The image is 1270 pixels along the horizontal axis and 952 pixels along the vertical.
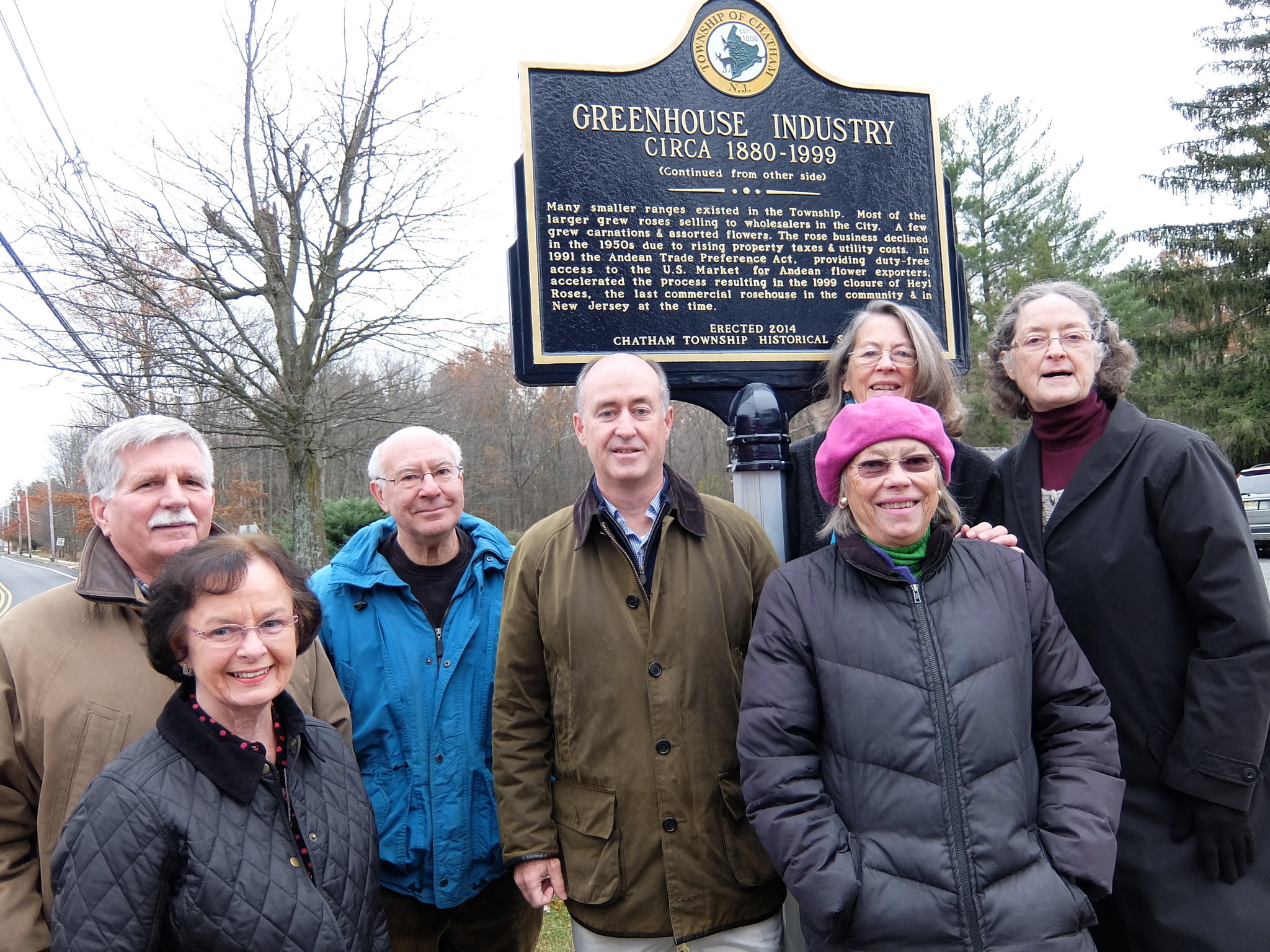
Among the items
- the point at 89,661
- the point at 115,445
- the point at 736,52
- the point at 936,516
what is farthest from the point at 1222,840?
the point at 736,52

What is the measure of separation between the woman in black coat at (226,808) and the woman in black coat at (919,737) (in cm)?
98

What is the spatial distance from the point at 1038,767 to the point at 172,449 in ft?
7.83

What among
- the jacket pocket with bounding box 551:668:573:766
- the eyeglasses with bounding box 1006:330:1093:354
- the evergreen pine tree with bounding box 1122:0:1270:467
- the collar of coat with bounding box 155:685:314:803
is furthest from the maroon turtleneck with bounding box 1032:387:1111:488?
the evergreen pine tree with bounding box 1122:0:1270:467

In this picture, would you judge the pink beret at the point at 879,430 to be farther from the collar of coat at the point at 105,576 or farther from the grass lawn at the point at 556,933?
the grass lawn at the point at 556,933

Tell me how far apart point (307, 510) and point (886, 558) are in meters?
11.8

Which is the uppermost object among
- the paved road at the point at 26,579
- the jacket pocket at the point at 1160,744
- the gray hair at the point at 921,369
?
the gray hair at the point at 921,369

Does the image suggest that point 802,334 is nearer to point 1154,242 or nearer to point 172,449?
point 172,449

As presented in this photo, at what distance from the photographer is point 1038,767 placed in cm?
210

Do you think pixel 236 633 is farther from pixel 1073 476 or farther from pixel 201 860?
pixel 1073 476

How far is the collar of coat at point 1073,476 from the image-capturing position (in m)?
2.56

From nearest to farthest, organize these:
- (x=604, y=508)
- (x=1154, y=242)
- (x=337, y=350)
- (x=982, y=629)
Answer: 1. (x=982, y=629)
2. (x=604, y=508)
3. (x=337, y=350)
4. (x=1154, y=242)

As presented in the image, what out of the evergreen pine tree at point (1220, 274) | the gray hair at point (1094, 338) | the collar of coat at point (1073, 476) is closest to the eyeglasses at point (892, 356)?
the gray hair at point (1094, 338)

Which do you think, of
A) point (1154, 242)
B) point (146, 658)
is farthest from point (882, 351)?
point (1154, 242)

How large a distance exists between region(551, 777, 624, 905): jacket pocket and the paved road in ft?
81.1
